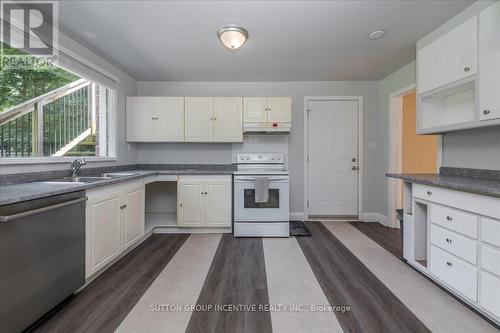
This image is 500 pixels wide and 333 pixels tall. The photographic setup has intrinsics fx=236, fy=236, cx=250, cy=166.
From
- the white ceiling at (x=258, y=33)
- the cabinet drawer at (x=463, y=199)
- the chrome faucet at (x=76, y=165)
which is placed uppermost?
the white ceiling at (x=258, y=33)

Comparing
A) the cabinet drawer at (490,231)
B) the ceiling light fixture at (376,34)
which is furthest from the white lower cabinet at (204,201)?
the cabinet drawer at (490,231)

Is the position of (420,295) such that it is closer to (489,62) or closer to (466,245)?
(466,245)

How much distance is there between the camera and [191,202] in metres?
3.36

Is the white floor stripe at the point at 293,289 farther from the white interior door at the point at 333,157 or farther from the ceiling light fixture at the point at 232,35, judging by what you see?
the ceiling light fixture at the point at 232,35

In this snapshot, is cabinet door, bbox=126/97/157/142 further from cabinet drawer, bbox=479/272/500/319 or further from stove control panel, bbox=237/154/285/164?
cabinet drawer, bbox=479/272/500/319

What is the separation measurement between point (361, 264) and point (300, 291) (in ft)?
2.88

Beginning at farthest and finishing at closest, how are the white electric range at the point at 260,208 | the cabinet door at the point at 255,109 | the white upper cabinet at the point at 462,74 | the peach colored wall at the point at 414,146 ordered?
the peach colored wall at the point at 414,146 < the cabinet door at the point at 255,109 < the white electric range at the point at 260,208 < the white upper cabinet at the point at 462,74

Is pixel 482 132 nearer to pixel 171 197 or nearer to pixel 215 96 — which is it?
pixel 215 96

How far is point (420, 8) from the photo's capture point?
78.6 inches

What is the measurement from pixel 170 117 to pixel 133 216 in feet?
5.27

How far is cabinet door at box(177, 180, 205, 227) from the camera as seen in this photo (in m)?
3.35

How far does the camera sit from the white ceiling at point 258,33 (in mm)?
1973

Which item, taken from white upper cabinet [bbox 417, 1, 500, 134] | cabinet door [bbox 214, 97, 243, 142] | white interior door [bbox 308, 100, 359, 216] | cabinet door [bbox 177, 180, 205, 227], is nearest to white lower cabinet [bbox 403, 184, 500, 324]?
white upper cabinet [bbox 417, 1, 500, 134]

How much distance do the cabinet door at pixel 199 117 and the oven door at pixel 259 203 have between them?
3.04ft
